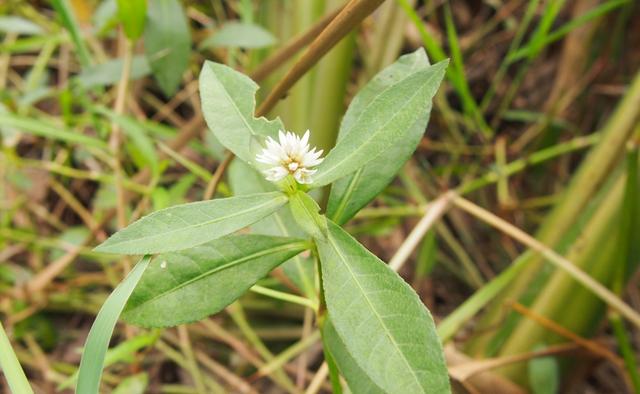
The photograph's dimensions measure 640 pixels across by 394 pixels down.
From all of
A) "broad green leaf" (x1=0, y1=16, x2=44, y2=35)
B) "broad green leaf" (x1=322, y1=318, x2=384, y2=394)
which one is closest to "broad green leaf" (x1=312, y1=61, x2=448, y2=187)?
"broad green leaf" (x1=322, y1=318, x2=384, y2=394)

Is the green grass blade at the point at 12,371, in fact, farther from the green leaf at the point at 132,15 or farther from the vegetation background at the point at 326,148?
the green leaf at the point at 132,15

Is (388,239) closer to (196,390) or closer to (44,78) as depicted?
(196,390)

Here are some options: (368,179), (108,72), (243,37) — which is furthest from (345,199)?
(108,72)

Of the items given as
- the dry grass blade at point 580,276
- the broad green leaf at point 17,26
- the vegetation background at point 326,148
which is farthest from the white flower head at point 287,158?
the broad green leaf at point 17,26

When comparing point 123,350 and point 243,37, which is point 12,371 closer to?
point 123,350

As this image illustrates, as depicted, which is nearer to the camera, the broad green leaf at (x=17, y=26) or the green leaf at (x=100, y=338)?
the green leaf at (x=100, y=338)

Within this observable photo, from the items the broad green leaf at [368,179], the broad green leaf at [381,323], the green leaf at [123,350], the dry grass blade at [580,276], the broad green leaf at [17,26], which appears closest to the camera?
the broad green leaf at [381,323]
